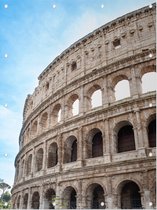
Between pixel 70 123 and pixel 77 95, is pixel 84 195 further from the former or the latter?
pixel 77 95

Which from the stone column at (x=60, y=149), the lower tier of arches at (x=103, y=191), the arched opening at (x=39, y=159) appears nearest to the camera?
the lower tier of arches at (x=103, y=191)

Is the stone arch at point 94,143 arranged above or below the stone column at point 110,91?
below

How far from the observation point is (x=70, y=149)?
16875 mm

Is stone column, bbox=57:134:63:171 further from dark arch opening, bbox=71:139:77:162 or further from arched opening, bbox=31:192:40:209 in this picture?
arched opening, bbox=31:192:40:209

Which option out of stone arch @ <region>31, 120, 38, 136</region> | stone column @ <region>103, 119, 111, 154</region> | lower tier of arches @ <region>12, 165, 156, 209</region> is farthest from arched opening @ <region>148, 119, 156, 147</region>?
stone arch @ <region>31, 120, 38, 136</region>

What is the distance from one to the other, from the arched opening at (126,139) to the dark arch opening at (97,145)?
1311 millimetres

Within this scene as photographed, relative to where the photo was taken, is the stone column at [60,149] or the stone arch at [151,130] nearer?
the stone arch at [151,130]

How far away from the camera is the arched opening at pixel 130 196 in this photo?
1321cm

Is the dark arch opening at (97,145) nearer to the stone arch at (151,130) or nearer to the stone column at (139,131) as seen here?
the stone column at (139,131)

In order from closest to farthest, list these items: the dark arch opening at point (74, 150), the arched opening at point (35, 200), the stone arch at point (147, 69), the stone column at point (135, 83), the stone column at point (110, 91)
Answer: the stone column at point (135, 83) < the stone arch at point (147, 69) < the stone column at point (110, 91) < the dark arch opening at point (74, 150) < the arched opening at point (35, 200)

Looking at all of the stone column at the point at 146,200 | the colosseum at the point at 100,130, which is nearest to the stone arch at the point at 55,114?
the colosseum at the point at 100,130

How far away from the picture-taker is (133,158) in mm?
12969

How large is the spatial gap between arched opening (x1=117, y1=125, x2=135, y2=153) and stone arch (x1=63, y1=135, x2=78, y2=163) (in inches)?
132

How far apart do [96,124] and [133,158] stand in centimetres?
329
